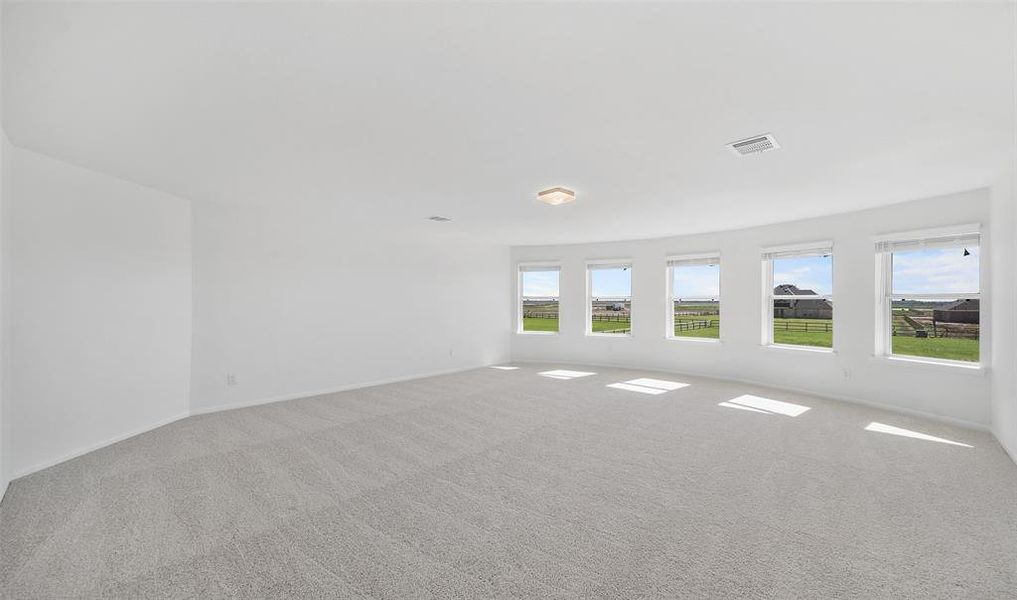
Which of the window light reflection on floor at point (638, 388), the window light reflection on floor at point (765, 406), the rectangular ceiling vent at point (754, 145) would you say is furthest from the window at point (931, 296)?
the rectangular ceiling vent at point (754, 145)

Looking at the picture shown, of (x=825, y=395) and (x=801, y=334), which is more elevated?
(x=801, y=334)

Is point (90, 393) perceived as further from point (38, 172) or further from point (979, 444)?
point (979, 444)

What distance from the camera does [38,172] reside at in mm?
2918

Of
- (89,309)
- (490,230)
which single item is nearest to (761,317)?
(490,230)

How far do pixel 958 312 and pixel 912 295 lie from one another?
38cm

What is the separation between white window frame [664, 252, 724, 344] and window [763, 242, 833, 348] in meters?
0.65

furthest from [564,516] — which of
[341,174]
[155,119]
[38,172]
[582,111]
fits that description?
[38,172]

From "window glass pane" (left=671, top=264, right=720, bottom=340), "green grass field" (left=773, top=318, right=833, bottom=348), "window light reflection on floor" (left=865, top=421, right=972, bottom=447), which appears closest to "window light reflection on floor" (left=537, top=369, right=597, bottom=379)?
"window glass pane" (left=671, top=264, right=720, bottom=340)

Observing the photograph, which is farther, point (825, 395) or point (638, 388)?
point (638, 388)

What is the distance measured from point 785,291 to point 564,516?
5.06 metres

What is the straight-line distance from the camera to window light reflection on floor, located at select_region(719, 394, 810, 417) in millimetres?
4340

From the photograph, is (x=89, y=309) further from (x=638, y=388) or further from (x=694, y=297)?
(x=694, y=297)

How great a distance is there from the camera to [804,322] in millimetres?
5344

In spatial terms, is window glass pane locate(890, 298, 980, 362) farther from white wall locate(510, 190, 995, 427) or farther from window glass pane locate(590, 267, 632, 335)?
window glass pane locate(590, 267, 632, 335)
